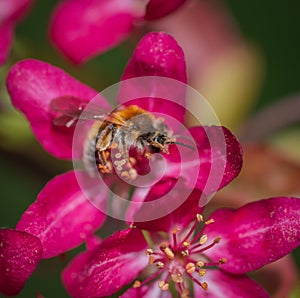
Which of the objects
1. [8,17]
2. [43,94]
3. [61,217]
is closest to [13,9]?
[8,17]

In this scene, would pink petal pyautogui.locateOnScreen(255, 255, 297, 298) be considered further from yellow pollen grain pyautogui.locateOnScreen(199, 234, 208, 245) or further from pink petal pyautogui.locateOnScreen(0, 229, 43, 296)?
pink petal pyautogui.locateOnScreen(0, 229, 43, 296)

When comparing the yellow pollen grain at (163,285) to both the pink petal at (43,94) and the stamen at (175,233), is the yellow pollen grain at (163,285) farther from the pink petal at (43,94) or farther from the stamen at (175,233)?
the pink petal at (43,94)

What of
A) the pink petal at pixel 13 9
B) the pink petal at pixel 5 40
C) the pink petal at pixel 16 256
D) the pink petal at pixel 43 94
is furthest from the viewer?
the pink petal at pixel 13 9

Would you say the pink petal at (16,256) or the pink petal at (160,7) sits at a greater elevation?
the pink petal at (160,7)

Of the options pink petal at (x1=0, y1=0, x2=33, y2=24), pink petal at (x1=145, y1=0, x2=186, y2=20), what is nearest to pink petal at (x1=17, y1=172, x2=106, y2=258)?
pink petal at (x1=145, y1=0, x2=186, y2=20)

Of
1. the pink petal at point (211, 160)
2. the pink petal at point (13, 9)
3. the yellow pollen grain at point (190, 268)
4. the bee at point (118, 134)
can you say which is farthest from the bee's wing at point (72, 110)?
the pink petal at point (13, 9)

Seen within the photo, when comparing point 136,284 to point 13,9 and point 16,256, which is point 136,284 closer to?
point 16,256

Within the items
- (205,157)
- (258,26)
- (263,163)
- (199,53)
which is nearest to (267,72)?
(258,26)

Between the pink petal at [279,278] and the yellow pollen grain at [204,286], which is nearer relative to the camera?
the yellow pollen grain at [204,286]
